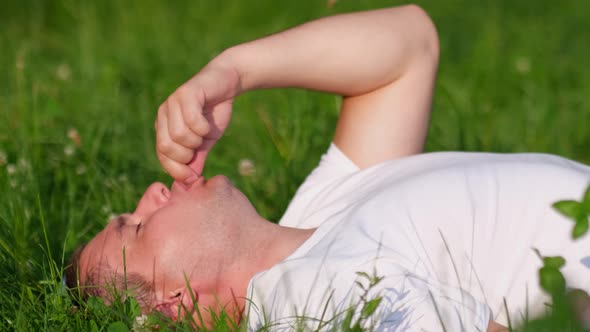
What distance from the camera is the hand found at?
1920mm

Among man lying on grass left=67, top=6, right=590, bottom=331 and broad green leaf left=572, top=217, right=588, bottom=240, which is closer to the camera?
broad green leaf left=572, top=217, right=588, bottom=240

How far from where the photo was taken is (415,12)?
242cm

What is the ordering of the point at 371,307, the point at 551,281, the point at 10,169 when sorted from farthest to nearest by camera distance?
the point at 10,169
the point at 371,307
the point at 551,281

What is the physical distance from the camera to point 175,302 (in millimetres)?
2025

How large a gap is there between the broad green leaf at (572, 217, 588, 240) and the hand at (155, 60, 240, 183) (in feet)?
2.81

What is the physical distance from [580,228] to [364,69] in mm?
997

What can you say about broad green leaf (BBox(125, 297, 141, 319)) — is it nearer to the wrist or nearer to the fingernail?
the fingernail

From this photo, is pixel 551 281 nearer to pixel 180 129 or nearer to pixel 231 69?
pixel 180 129

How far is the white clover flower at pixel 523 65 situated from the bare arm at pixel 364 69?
230 cm

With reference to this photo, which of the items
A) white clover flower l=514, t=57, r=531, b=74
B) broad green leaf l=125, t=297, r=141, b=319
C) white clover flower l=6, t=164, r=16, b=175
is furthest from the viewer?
white clover flower l=514, t=57, r=531, b=74

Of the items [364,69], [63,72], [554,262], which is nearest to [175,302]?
[364,69]

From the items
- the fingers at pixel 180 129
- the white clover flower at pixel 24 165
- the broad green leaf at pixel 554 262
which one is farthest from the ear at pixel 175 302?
the white clover flower at pixel 24 165

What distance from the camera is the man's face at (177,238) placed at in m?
2.00

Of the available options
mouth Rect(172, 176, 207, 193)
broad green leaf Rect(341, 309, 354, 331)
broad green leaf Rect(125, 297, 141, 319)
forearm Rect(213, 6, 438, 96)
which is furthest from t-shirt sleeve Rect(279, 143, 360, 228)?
broad green leaf Rect(341, 309, 354, 331)
